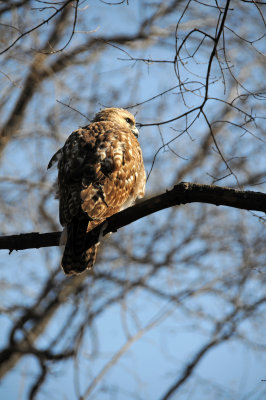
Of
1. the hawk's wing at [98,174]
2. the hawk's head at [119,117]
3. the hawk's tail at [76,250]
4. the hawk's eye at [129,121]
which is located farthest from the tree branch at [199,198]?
the hawk's eye at [129,121]

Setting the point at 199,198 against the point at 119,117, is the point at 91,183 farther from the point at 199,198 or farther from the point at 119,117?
the point at 119,117

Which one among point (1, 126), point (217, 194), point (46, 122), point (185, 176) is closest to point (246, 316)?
point (185, 176)

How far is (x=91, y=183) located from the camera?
4.46m

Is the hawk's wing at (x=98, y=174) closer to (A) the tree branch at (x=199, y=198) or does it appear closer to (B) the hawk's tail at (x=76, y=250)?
(B) the hawk's tail at (x=76, y=250)

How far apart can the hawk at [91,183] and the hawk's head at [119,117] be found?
89cm

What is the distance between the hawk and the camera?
4.39 metres

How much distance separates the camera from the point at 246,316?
985 cm

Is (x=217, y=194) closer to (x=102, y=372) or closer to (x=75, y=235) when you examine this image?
(x=75, y=235)

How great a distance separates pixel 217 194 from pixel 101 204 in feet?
3.58

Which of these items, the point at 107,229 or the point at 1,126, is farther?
the point at 1,126

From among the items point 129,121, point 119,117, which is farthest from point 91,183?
point 129,121

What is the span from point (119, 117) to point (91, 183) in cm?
184

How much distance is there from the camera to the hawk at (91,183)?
439 cm

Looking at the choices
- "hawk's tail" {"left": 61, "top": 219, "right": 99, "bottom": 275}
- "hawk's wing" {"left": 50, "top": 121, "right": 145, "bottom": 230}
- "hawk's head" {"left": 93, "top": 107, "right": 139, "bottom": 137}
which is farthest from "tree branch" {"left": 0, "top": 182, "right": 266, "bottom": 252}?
"hawk's head" {"left": 93, "top": 107, "right": 139, "bottom": 137}
